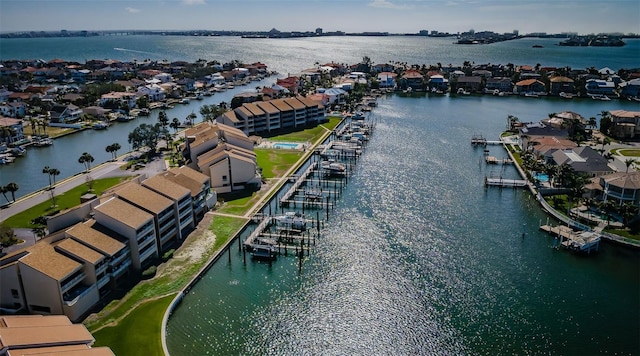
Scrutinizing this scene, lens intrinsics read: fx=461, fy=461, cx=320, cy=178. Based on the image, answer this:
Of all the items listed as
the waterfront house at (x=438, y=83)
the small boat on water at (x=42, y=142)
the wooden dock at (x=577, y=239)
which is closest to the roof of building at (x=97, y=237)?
the wooden dock at (x=577, y=239)

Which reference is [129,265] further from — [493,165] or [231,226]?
[493,165]

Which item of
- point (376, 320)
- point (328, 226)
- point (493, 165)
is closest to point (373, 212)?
point (328, 226)

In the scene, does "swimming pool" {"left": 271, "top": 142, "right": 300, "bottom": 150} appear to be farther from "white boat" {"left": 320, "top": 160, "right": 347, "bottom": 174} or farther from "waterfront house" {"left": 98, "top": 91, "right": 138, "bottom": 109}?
"waterfront house" {"left": 98, "top": 91, "right": 138, "bottom": 109}

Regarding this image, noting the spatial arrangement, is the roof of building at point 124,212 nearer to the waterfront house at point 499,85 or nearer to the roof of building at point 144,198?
the roof of building at point 144,198

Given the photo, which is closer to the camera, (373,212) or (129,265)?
(129,265)

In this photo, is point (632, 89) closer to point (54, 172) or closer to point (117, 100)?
point (117, 100)

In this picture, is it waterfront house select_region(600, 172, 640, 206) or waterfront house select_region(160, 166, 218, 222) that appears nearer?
waterfront house select_region(160, 166, 218, 222)

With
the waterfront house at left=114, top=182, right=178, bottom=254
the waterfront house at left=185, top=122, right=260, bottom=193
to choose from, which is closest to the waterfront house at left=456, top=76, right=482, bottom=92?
the waterfront house at left=185, top=122, right=260, bottom=193
